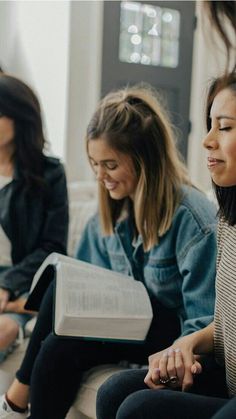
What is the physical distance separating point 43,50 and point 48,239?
3.44ft

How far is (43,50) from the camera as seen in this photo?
244 centimetres

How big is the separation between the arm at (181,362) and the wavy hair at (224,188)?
225mm

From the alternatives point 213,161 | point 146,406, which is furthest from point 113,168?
point 146,406

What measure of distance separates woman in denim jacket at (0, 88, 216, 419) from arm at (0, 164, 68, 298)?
0.22 meters

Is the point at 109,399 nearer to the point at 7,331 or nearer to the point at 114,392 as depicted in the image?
the point at 114,392

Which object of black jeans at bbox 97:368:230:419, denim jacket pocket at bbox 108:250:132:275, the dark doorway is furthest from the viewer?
the dark doorway

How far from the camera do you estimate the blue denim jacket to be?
4.20 ft

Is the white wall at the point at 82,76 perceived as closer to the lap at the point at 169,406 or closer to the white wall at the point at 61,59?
the white wall at the point at 61,59

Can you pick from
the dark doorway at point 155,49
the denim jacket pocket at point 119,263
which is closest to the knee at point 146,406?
the denim jacket pocket at point 119,263

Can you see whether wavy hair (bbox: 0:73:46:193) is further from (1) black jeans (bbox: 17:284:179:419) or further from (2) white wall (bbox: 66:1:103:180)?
(2) white wall (bbox: 66:1:103:180)

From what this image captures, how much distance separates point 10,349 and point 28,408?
0.22m

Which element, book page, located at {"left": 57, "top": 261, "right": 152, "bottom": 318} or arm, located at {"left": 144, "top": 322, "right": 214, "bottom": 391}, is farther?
book page, located at {"left": 57, "top": 261, "right": 152, "bottom": 318}

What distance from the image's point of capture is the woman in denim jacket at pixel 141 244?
4.20ft

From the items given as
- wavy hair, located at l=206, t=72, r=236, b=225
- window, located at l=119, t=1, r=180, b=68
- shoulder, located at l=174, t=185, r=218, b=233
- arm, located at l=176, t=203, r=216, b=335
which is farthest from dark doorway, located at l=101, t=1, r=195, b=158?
wavy hair, located at l=206, t=72, r=236, b=225
